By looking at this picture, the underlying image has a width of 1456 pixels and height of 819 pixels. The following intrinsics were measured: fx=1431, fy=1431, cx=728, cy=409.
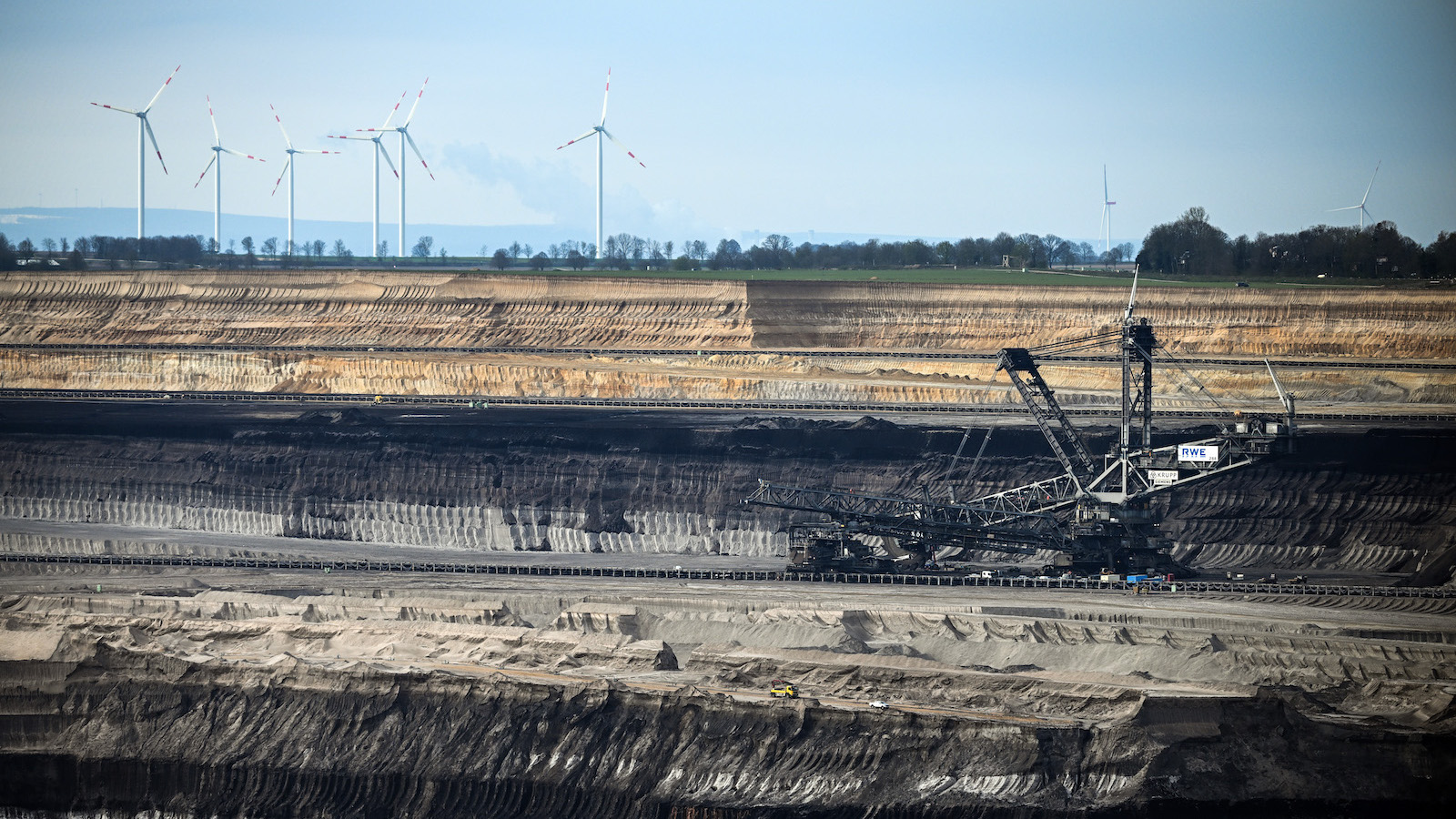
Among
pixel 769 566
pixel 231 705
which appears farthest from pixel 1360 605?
pixel 231 705

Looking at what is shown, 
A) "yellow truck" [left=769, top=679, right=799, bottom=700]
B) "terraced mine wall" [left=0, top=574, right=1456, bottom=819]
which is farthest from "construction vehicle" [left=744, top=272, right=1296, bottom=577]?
"yellow truck" [left=769, top=679, right=799, bottom=700]

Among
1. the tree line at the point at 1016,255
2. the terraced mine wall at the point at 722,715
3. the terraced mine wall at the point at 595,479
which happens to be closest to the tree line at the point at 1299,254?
the tree line at the point at 1016,255

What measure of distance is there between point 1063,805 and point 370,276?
74.8 m

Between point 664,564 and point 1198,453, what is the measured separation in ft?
61.8

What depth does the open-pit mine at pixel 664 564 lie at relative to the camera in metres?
30.1

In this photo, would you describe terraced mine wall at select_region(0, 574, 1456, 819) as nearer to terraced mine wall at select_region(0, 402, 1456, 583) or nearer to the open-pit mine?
the open-pit mine

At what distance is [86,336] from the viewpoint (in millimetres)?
91812

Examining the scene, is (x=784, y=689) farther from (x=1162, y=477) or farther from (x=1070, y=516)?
(x=1162, y=477)

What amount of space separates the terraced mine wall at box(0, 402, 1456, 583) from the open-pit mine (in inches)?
6.8

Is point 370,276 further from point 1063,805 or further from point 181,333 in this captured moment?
point 1063,805

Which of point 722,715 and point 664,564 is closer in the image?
point 722,715

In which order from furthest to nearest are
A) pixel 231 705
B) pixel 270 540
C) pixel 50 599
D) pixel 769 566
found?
pixel 270 540 → pixel 769 566 → pixel 50 599 → pixel 231 705

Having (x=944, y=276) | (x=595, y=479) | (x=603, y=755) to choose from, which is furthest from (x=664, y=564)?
(x=944, y=276)

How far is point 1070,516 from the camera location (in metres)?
49.3
